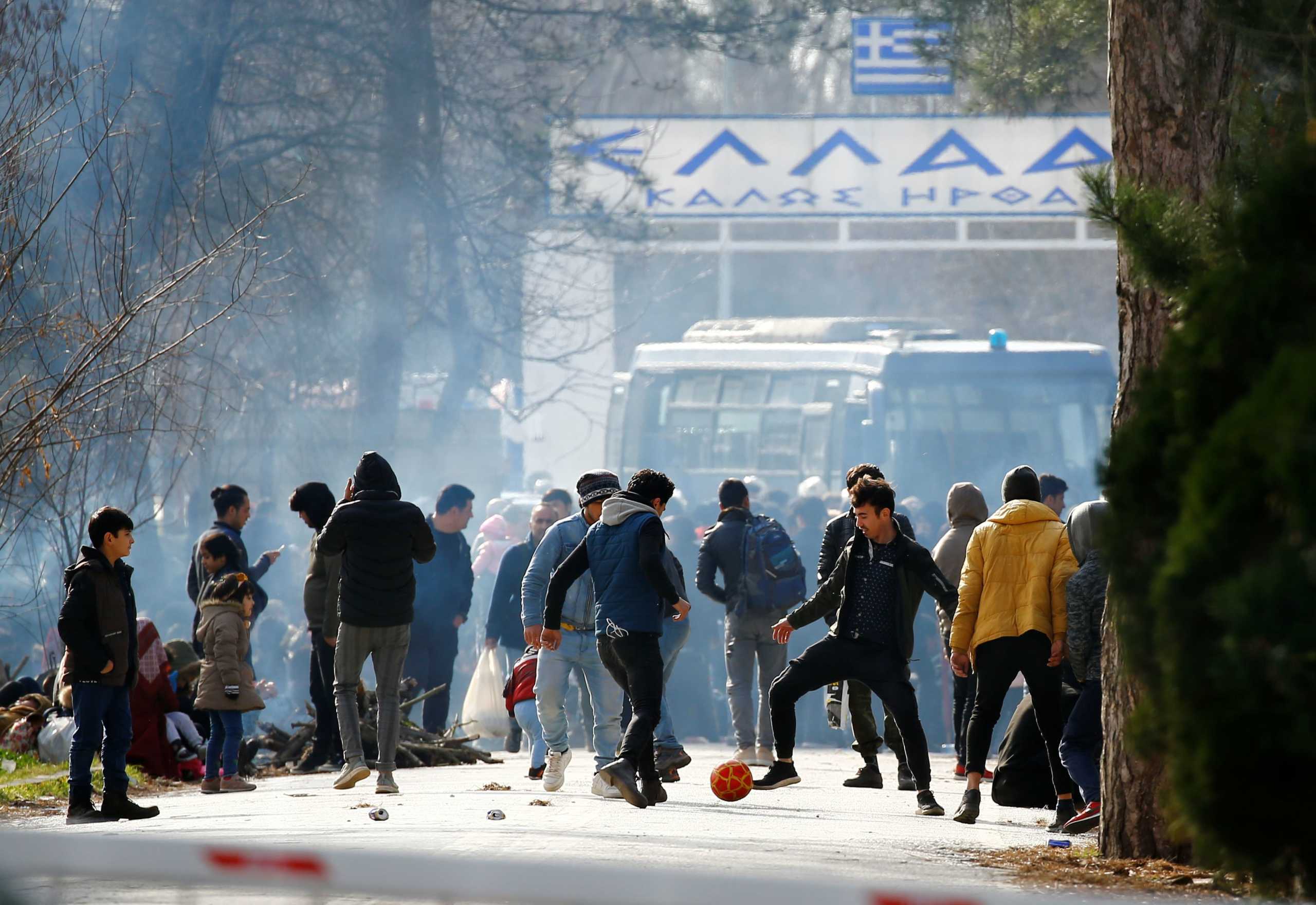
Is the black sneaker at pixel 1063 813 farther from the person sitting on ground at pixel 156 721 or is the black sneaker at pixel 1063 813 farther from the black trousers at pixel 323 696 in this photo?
the person sitting on ground at pixel 156 721

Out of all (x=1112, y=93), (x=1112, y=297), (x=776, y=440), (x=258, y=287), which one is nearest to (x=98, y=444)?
(x=258, y=287)

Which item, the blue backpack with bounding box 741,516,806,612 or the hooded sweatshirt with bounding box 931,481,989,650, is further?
the blue backpack with bounding box 741,516,806,612

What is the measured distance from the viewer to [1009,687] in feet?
24.3

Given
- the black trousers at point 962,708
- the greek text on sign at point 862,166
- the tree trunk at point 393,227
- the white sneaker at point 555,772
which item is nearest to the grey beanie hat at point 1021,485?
the black trousers at point 962,708

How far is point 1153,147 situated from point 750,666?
16.5 feet

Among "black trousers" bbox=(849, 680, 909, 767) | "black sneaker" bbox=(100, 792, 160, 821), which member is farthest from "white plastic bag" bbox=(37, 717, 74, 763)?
"black trousers" bbox=(849, 680, 909, 767)

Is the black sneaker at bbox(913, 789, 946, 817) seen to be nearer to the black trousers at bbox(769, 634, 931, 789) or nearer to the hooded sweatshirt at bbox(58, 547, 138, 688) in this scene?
the black trousers at bbox(769, 634, 931, 789)

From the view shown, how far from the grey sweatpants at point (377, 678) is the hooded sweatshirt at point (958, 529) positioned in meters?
3.07

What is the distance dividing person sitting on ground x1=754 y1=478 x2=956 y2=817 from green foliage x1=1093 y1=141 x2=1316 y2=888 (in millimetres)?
3973

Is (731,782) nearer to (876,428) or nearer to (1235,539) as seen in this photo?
(1235,539)

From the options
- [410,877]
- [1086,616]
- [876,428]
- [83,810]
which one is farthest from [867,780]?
[876,428]

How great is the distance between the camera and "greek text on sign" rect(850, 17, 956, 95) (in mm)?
23016

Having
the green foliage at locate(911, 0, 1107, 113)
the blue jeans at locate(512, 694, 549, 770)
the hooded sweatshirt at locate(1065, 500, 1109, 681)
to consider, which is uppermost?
the green foliage at locate(911, 0, 1107, 113)

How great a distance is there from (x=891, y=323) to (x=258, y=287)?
957 cm
